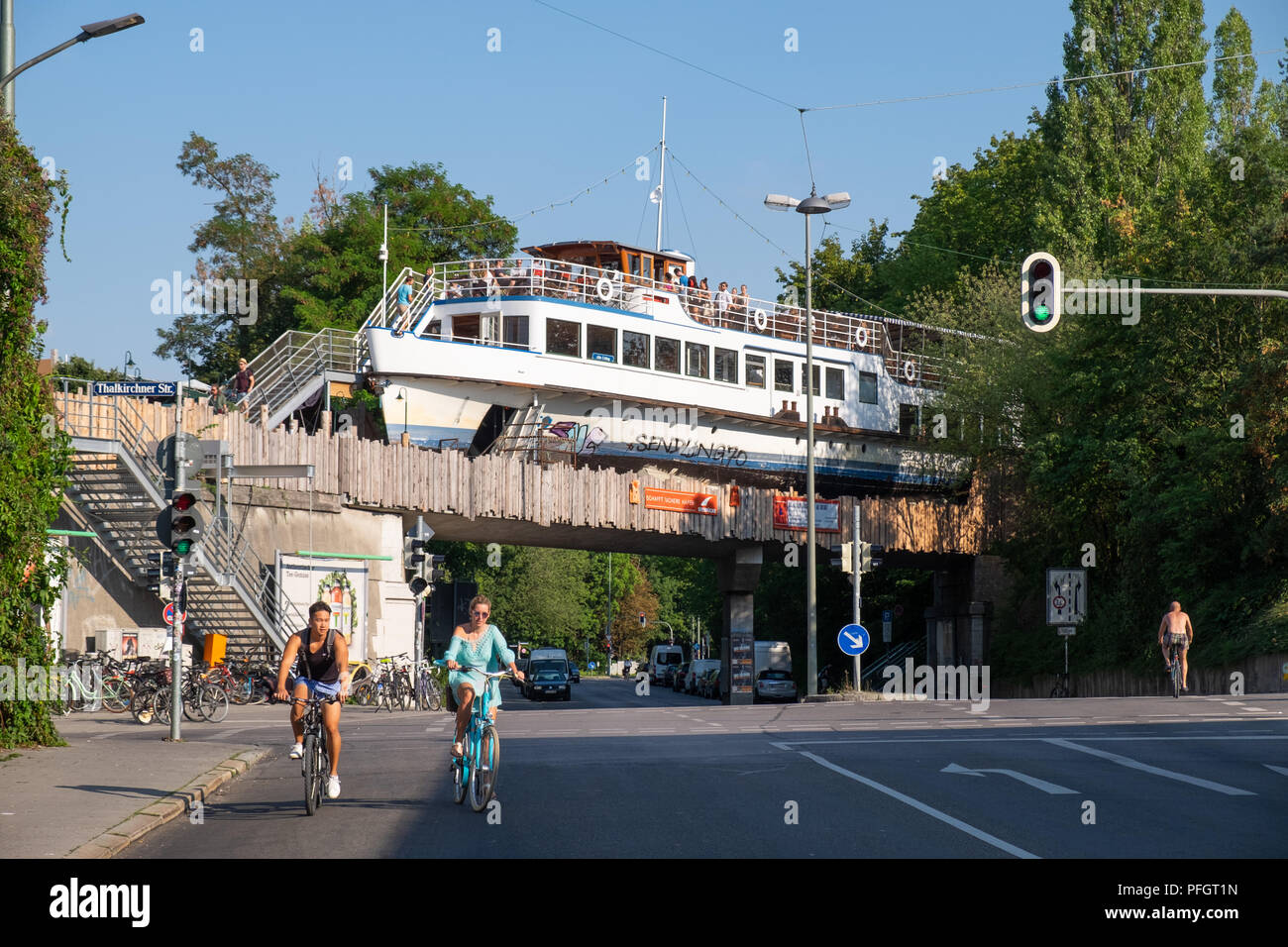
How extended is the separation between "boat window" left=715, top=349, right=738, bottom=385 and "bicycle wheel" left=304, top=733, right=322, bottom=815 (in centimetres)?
3699

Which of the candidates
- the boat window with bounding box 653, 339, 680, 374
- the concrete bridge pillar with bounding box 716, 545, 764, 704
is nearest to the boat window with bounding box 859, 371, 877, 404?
the concrete bridge pillar with bounding box 716, 545, 764, 704

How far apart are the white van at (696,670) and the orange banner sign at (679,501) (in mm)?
16151

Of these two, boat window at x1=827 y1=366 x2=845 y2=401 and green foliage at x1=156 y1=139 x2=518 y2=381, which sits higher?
green foliage at x1=156 y1=139 x2=518 y2=381

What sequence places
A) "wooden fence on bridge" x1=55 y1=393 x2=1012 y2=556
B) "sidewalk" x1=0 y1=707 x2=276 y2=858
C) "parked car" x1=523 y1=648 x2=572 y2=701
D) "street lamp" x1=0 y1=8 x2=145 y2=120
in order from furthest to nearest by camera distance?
"parked car" x1=523 y1=648 x2=572 y2=701, "wooden fence on bridge" x1=55 y1=393 x2=1012 y2=556, "street lamp" x1=0 y1=8 x2=145 y2=120, "sidewalk" x1=0 y1=707 x2=276 y2=858

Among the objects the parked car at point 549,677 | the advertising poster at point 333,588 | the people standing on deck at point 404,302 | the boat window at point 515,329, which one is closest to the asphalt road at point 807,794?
the advertising poster at point 333,588

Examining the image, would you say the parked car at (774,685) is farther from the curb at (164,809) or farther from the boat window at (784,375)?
the curb at (164,809)

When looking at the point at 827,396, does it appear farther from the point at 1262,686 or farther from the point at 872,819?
the point at 872,819

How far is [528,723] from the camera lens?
85.0ft

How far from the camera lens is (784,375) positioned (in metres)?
51.3

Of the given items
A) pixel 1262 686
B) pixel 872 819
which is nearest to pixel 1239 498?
pixel 1262 686

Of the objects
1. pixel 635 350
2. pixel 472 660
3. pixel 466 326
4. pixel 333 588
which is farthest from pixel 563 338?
pixel 472 660

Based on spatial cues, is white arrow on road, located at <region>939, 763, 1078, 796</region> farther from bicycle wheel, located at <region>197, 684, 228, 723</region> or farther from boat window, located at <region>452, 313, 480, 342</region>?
boat window, located at <region>452, 313, 480, 342</region>

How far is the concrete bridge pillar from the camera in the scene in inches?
1912
